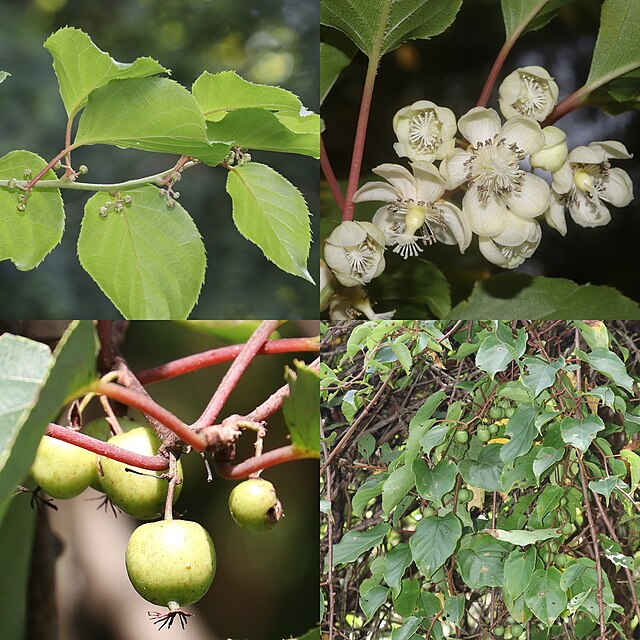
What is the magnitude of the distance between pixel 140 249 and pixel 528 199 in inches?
9.8

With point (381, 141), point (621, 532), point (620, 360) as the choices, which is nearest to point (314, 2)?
point (381, 141)

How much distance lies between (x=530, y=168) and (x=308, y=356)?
0.70 ft

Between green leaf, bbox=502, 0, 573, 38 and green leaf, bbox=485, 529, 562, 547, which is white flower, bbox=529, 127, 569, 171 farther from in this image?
→ green leaf, bbox=485, 529, 562, 547

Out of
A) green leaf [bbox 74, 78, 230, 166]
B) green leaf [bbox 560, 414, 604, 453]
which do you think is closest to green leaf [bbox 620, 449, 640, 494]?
green leaf [bbox 560, 414, 604, 453]

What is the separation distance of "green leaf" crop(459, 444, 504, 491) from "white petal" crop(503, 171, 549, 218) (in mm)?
175

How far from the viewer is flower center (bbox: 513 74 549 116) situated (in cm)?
57

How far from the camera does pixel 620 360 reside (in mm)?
618

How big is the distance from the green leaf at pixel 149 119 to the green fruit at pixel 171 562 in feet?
0.66

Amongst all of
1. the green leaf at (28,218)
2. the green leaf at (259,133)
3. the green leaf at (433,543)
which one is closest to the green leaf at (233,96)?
the green leaf at (259,133)

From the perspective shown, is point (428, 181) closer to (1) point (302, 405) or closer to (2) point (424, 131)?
(2) point (424, 131)

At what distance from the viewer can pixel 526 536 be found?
0.58 m

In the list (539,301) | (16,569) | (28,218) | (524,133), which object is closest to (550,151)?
(524,133)

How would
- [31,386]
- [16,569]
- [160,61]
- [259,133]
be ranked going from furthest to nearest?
[160,61] < [16,569] < [259,133] < [31,386]

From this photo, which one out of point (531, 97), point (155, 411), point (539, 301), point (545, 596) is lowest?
point (545, 596)
